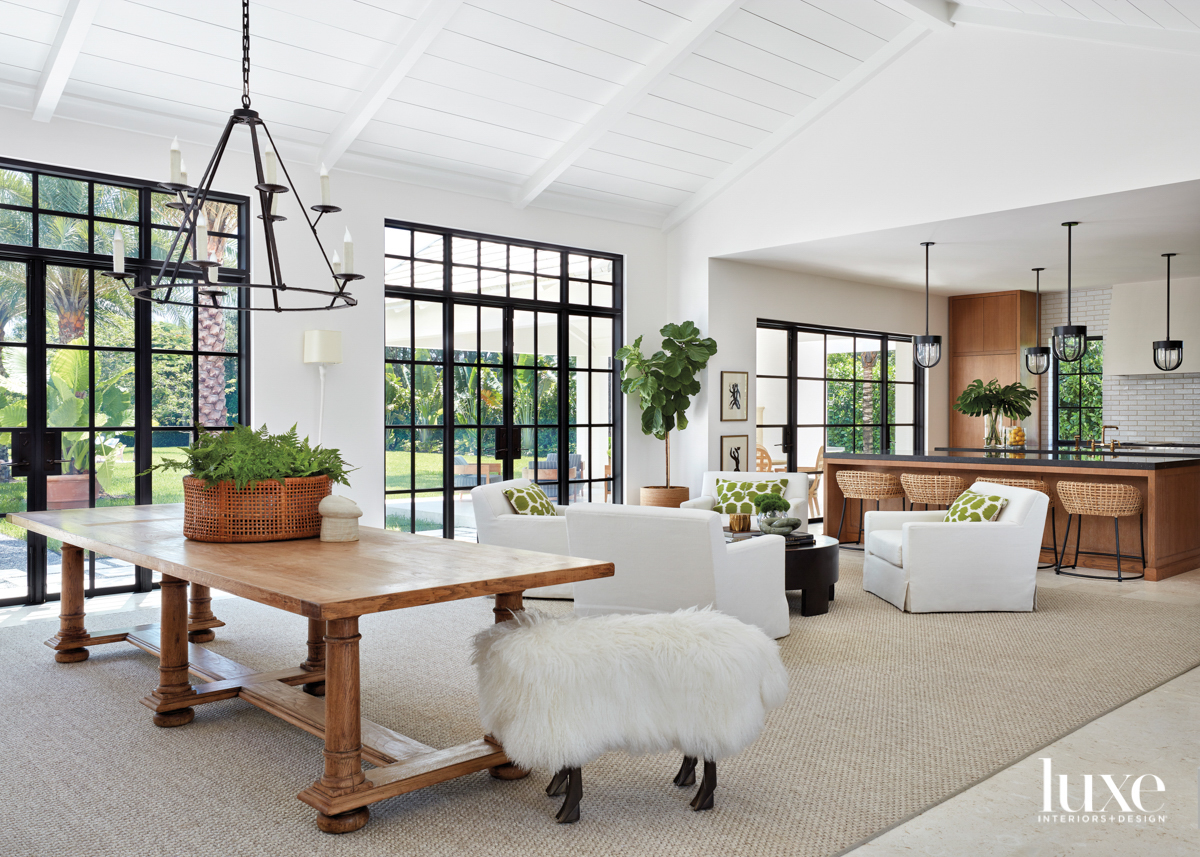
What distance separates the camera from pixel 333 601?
2.20 meters

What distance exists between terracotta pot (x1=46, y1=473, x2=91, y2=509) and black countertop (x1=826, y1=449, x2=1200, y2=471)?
581cm

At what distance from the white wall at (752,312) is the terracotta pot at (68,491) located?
500cm

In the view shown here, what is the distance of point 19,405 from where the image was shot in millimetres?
5305

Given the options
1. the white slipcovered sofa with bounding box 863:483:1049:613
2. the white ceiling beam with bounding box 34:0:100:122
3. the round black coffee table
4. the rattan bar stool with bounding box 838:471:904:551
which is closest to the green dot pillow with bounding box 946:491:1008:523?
the white slipcovered sofa with bounding box 863:483:1049:613

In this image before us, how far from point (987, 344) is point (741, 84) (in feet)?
17.9

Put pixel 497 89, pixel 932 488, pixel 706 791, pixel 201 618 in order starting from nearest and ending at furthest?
1. pixel 706 791
2. pixel 201 618
3. pixel 497 89
4. pixel 932 488

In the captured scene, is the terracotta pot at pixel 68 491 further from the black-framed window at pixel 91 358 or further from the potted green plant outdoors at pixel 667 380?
the potted green plant outdoors at pixel 667 380

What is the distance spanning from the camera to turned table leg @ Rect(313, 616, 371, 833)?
243 centimetres

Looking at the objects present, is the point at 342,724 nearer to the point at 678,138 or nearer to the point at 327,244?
the point at 327,244

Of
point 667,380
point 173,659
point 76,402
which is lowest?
point 173,659

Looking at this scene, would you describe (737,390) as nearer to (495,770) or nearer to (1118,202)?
(1118,202)

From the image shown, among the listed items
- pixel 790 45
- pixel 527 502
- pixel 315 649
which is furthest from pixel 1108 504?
pixel 315 649

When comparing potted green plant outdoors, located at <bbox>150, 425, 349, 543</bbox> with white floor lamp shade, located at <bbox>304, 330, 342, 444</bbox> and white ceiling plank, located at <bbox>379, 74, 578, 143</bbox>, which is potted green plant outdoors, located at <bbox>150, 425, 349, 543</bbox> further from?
white ceiling plank, located at <bbox>379, 74, 578, 143</bbox>

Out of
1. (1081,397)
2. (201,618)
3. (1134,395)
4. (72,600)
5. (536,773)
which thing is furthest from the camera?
(1081,397)
